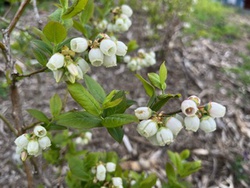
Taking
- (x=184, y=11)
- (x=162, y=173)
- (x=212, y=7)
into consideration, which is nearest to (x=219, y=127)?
(x=162, y=173)

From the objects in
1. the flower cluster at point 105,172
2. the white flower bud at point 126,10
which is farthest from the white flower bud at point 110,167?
the white flower bud at point 126,10

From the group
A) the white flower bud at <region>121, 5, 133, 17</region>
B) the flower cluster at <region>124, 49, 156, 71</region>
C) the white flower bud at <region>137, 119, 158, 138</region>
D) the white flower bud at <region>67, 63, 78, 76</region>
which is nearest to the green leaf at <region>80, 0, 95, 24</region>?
the white flower bud at <region>121, 5, 133, 17</region>

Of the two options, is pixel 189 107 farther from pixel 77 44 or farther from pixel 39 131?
pixel 39 131

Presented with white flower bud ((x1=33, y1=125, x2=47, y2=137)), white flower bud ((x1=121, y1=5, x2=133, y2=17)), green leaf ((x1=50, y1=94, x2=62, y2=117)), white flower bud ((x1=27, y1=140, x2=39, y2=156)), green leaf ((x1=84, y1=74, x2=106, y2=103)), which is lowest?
green leaf ((x1=50, y1=94, x2=62, y2=117))

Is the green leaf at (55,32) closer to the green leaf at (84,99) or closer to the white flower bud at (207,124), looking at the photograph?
the green leaf at (84,99)

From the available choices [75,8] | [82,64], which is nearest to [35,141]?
[82,64]

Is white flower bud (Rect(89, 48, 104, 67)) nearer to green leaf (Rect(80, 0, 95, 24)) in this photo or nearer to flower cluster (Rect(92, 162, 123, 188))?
green leaf (Rect(80, 0, 95, 24))

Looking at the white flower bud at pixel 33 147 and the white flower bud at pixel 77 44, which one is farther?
the white flower bud at pixel 33 147

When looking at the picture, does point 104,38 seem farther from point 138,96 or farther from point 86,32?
point 138,96
